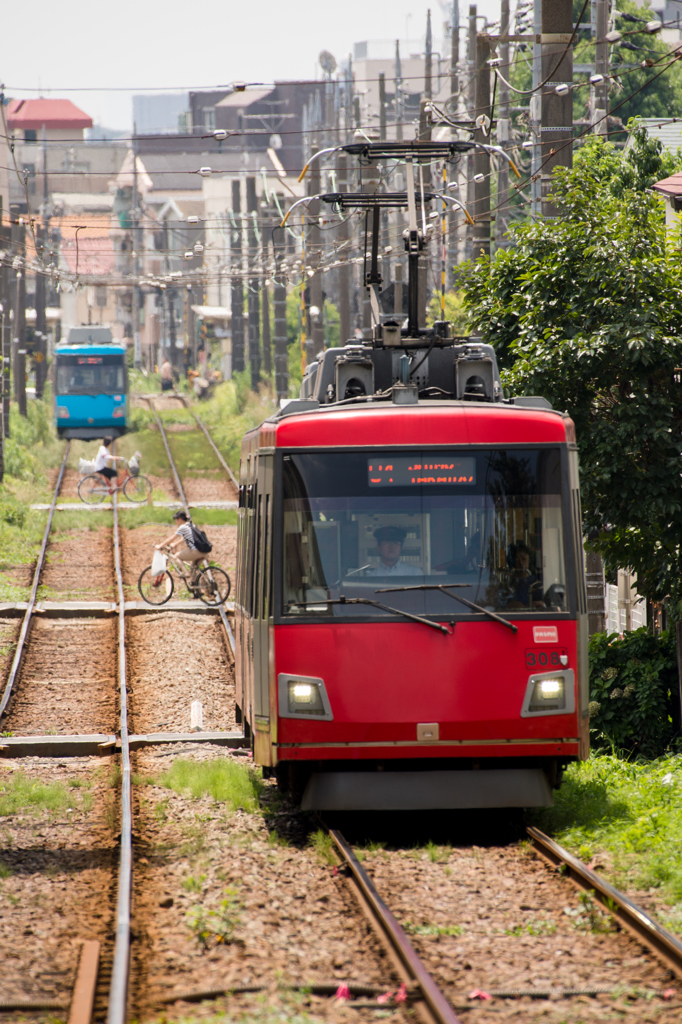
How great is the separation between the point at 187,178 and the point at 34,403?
49690 mm

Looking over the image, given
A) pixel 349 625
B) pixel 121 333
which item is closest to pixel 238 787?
pixel 349 625

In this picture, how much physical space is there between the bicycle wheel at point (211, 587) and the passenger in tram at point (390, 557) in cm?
1210

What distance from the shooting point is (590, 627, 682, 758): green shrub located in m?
14.6

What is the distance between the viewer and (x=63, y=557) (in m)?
25.7

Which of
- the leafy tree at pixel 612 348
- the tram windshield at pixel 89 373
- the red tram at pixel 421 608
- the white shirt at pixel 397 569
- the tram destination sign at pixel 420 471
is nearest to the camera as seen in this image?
the red tram at pixel 421 608

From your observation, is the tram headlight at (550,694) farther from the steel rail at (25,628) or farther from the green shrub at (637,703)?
the steel rail at (25,628)

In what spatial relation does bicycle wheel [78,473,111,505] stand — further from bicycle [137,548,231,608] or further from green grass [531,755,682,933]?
green grass [531,755,682,933]

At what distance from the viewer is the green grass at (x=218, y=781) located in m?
9.65

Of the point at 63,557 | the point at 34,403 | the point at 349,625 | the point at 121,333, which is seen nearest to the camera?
the point at 349,625

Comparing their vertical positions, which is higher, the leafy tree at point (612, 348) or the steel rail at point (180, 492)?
the leafy tree at point (612, 348)

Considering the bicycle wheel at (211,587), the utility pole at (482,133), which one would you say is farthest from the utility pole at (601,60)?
the bicycle wheel at (211,587)

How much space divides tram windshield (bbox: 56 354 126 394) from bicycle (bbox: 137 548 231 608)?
1998 centimetres

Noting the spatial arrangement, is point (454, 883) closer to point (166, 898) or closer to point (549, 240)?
point (166, 898)

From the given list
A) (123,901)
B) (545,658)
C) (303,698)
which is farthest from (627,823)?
(123,901)
